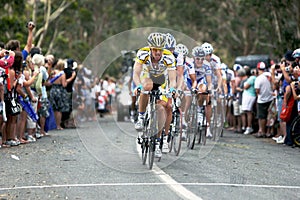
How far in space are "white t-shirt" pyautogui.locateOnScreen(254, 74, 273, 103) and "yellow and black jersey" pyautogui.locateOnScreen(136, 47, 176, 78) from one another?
26.9 ft

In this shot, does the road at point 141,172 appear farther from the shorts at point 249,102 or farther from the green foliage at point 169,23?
the green foliage at point 169,23

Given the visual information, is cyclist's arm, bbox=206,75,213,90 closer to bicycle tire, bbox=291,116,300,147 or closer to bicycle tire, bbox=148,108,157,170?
bicycle tire, bbox=291,116,300,147

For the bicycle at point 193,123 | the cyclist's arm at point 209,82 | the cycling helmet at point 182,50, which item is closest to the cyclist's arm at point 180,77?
the cycling helmet at point 182,50

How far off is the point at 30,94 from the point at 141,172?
18.4 ft

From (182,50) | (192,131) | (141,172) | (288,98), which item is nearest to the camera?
(141,172)

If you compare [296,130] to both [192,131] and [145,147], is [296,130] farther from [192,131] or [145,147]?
[145,147]

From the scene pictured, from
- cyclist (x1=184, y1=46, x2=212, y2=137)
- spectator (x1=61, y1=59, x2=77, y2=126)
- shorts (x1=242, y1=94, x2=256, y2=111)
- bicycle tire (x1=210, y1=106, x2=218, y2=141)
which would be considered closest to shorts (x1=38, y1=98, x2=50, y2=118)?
spectator (x1=61, y1=59, x2=77, y2=126)

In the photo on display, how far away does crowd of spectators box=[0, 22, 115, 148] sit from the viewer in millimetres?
14195

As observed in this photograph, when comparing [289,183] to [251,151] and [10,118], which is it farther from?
[10,118]

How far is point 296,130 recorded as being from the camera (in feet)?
51.4

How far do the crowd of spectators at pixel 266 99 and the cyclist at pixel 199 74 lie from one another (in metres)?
1.82

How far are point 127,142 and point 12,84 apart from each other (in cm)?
329

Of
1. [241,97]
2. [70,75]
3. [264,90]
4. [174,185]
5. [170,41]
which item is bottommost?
[174,185]

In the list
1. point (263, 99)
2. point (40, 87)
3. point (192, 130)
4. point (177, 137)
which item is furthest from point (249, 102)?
point (177, 137)
